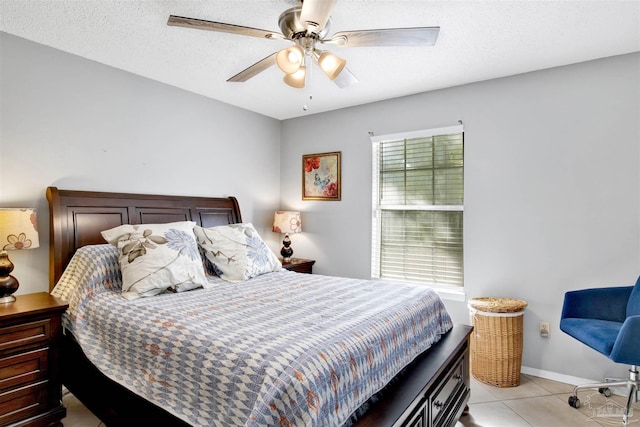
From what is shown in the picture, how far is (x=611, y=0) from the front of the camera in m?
2.00

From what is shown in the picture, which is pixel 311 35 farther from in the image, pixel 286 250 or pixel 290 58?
pixel 286 250

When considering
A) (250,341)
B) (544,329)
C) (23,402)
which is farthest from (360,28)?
(23,402)

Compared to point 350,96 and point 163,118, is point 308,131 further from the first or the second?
point 163,118

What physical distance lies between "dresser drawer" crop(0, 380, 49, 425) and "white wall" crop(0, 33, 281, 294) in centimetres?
77

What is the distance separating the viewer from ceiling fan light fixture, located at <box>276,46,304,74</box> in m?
1.95

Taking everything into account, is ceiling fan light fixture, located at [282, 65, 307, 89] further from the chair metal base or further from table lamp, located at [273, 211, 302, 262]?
the chair metal base

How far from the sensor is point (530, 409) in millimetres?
2416

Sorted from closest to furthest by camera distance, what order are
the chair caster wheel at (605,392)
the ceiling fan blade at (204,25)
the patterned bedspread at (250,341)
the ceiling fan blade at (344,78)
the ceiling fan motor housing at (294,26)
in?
1. the patterned bedspread at (250,341)
2. the ceiling fan blade at (204,25)
3. the ceiling fan motor housing at (294,26)
4. the ceiling fan blade at (344,78)
5. the chair caster wheel at (605,392)

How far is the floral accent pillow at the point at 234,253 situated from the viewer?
2820 mm

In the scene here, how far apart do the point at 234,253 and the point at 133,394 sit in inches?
51.1

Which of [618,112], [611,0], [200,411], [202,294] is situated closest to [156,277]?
[202,294]

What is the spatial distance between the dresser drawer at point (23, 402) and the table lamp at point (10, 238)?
53cm

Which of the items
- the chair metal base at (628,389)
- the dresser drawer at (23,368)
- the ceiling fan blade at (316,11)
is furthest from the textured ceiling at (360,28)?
the chair metal base at (628,389)

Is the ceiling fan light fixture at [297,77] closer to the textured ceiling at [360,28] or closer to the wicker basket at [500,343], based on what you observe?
the textured ceiling at [360,28]
